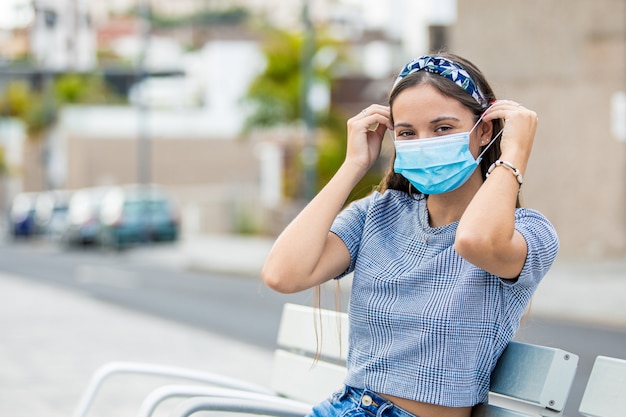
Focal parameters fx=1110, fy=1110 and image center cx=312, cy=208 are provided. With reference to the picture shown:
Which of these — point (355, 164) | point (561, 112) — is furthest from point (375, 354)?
point (561, 112)

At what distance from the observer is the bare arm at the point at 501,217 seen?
272 cm

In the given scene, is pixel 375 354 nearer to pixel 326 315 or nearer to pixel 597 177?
pixel 326 315

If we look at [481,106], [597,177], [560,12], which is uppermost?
[560,12]

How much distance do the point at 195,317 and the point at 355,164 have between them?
33.7 ft

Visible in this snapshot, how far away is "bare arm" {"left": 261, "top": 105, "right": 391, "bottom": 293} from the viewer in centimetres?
310

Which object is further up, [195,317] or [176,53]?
[176,53]

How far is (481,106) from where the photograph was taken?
299 centimetres

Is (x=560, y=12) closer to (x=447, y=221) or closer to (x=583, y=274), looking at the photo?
(x=583, y=274)

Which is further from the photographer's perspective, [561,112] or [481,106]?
[561,112]

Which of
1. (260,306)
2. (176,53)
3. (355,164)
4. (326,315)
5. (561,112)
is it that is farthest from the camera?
(176,53)

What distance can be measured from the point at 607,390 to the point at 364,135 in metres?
1.01

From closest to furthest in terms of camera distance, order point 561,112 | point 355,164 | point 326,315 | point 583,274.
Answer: point 355,164 < point 326,315 < point 583,274 < point 561,112

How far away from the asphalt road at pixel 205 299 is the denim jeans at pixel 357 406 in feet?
2.07

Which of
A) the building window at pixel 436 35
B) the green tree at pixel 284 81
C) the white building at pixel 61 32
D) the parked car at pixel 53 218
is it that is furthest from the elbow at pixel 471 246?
the white building at pixel 61 32
